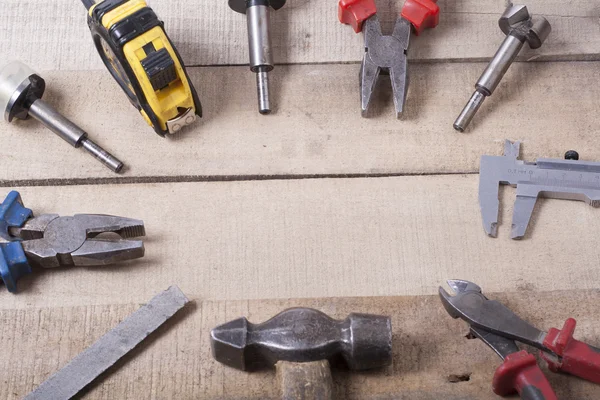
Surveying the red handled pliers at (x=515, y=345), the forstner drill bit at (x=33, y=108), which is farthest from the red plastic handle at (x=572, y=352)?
the forstner drill bit at (x=33, y=108)

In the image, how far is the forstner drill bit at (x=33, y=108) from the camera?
1333 mm

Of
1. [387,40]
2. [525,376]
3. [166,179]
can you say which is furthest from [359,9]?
[525,376]

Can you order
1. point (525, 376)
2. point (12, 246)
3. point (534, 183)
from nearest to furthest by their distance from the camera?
point (525, 376) < point (12, 246) < point (534, 183)

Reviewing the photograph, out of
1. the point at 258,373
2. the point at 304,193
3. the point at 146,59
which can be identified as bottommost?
the point at 258,373

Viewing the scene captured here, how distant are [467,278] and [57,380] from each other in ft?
2.07

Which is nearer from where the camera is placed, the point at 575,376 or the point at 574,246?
the point at 575,376

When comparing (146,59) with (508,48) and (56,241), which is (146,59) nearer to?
(56,241)

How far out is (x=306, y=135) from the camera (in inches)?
54.4

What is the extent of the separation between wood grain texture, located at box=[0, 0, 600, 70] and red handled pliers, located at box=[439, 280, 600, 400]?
0.48 meters

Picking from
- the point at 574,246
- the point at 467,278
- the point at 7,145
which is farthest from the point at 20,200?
the point at 574,246

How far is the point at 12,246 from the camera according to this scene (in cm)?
121

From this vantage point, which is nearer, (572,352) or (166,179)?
(572,352)

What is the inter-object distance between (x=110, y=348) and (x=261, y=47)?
560 millimetres

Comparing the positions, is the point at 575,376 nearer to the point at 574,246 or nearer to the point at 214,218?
the point at 574,246
